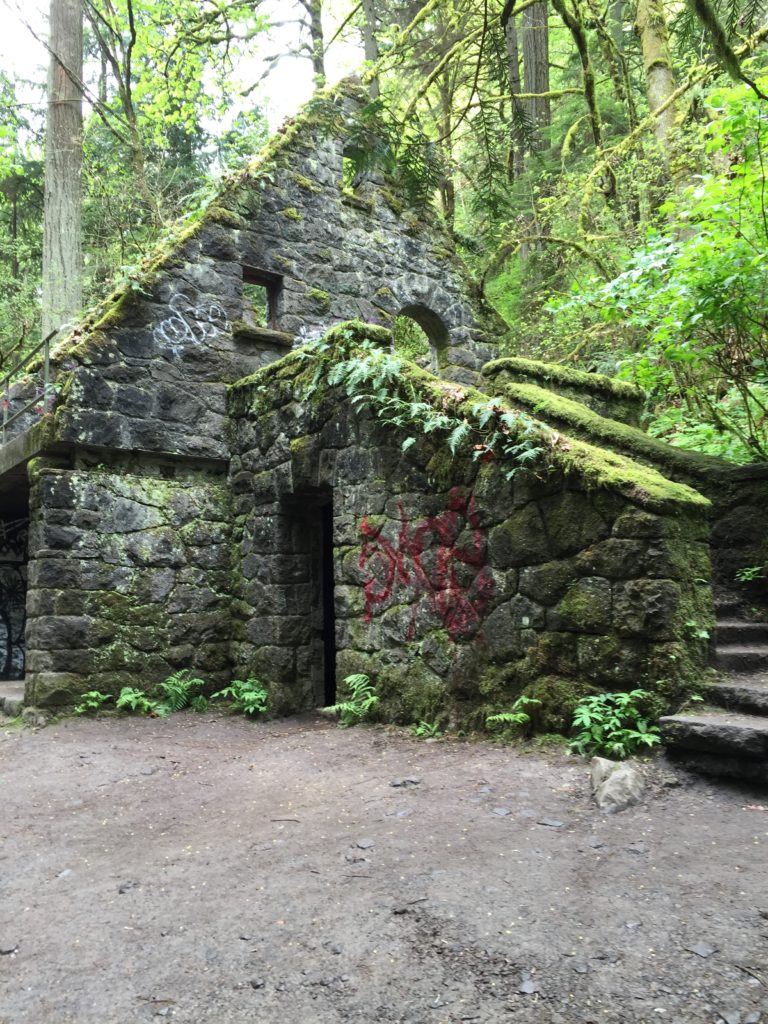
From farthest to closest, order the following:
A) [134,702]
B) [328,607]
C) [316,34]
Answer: [316,34] < [328,607] < [134,702]

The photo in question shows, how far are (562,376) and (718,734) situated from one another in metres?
3.72

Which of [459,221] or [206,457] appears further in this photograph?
[459,221]

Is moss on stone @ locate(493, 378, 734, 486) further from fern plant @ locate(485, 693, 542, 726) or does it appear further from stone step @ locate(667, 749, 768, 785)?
stone step @ locate(667, 749, 768, 785)

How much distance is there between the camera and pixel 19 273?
54.3 ft

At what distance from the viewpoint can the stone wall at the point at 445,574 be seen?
3.80 meters

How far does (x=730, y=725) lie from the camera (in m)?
3.20

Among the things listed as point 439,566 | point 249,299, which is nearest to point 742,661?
point 439,566

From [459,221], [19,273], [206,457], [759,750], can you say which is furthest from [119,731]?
[19,273]

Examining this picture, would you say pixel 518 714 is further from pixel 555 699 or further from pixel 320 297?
pixel 320 297

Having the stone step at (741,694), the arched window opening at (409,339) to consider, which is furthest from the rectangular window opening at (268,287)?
the stone step at (741,694)

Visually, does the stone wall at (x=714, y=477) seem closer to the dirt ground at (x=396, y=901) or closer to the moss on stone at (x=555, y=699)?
the moss on stone at (x=555, y=699)

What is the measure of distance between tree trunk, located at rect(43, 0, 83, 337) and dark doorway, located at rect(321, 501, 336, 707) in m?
6.81

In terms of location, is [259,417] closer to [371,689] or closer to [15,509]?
[371,689]

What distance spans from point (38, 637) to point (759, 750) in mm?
5646
